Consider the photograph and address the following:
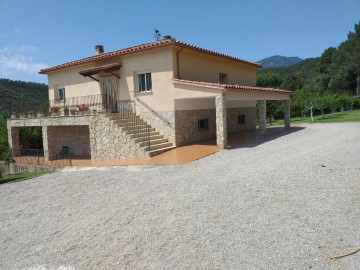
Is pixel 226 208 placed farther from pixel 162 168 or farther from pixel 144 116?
pixel 144 116

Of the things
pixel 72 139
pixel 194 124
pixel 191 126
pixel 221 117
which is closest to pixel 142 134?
pixel 191 126

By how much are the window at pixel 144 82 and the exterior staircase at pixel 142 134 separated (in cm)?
151

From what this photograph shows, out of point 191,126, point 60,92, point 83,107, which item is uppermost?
point 60,92

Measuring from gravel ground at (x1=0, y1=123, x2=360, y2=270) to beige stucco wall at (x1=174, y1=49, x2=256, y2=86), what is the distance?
24.0ft

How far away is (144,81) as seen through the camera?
16500mm

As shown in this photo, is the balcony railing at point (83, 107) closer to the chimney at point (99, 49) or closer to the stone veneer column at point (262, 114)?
the chimney at point (99, 49)

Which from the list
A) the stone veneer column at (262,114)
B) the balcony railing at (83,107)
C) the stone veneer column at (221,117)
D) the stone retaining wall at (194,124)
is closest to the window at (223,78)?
the stone retaining wall at (194,124)

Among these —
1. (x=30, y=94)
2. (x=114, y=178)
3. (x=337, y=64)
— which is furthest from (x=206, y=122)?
(x=337, y=64)

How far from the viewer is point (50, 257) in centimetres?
504

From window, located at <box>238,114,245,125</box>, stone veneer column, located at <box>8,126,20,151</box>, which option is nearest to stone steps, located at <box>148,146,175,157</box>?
A: window, located at <box>238,114,245,125</box>

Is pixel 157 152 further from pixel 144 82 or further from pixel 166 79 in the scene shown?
pixel 144 82

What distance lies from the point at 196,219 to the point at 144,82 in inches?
467

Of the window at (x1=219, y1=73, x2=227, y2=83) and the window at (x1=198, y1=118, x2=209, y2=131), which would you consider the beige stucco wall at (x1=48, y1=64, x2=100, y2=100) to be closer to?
the window at (x1=198, y1=118, x2=209, y2=131)

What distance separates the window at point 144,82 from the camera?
16.3 m
